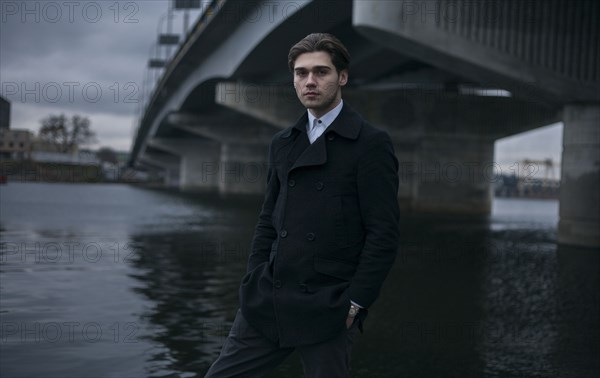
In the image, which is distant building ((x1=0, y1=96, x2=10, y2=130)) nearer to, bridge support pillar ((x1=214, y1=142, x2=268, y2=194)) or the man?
the man

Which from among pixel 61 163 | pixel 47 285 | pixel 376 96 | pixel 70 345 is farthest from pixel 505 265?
pixel 61 163

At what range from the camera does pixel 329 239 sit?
9.53 feet

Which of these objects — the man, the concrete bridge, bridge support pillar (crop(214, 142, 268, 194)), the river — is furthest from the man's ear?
bridge support pillar (crop(214, 142, 268, 194))

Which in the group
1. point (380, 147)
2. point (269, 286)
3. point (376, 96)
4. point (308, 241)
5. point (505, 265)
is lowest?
point (505, 265)

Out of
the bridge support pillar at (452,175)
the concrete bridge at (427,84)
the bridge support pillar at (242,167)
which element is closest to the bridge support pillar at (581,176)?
the concrete bridge at (427,84)

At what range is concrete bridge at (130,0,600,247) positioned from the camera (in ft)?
57.6

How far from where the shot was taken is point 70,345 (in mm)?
6223

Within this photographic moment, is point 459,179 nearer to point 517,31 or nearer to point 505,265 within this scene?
point 517,31

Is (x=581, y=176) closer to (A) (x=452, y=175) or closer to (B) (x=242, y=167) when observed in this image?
(A) (x=452, y=175)

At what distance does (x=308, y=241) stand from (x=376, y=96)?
29264 millimetres

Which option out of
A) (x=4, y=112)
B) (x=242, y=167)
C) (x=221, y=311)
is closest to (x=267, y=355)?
(x=221, y=311)

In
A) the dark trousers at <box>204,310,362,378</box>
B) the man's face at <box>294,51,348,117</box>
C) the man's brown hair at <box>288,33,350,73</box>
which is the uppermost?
the man's brown hair at <box>288,33,350,73</box>

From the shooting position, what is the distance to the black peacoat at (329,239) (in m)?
2.86

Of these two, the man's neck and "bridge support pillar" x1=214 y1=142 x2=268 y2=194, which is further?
"bridge support pillar" x1=214 y1=142 x2=268 y2=194
